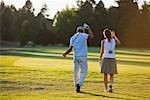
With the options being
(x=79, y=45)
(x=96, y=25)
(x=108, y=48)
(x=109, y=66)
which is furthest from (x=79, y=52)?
(x=96, y=25)

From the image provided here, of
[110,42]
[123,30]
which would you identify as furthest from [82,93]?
[123,30]

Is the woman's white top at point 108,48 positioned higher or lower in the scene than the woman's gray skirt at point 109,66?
higher

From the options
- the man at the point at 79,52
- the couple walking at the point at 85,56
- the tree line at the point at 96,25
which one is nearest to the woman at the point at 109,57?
the couple walking at the point at 85,56

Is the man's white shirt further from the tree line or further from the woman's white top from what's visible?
the tree line

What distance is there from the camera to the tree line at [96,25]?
99500mm

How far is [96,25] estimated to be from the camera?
98625mm

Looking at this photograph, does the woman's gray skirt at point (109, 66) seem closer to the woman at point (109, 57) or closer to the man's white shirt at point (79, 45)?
the woman at point (109, 57)

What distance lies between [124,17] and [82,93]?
8889cm

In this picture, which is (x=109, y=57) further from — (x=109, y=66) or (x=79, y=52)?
(x=79, y=52)

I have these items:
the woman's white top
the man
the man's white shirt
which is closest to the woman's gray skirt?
the woman's white top

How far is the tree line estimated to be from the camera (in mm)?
99500

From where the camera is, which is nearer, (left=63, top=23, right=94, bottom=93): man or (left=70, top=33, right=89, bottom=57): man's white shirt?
(left=63, top=23, right=94, bottom=93): man

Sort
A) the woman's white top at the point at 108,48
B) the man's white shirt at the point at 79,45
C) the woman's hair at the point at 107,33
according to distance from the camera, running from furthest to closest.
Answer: the man's white shirt at the point at 79,45
the woman's white top at the point at 108,48
the woman's hair at the point at 107,33

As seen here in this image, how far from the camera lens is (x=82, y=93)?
13469 mm
